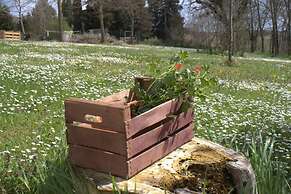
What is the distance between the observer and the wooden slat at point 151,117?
348cm

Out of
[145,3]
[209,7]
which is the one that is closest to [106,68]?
[209,7]

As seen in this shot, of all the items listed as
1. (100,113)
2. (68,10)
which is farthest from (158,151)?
(68,10)

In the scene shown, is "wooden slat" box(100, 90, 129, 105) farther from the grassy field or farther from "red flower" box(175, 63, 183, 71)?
"red flower" box(175, 63, 183, 71)

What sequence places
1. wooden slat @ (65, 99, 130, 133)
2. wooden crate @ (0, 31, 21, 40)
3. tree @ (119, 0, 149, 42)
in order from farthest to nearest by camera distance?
tree @ (119, 0, 149, 42) < wooden crate @ (0, 31, 21, 40) < wooden slat @ (65, 99, 130, 133)

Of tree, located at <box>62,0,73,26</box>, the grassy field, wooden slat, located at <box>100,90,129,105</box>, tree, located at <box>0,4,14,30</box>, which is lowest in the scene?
the grassy field

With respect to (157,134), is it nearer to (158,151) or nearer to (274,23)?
(158,151)

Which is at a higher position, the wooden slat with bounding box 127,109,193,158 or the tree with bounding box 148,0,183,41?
the tree with bounding box 148,0,183,41

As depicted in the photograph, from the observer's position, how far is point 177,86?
4148 millimetres

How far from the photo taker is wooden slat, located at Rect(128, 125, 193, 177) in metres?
3.58

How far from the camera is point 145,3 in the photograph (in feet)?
242

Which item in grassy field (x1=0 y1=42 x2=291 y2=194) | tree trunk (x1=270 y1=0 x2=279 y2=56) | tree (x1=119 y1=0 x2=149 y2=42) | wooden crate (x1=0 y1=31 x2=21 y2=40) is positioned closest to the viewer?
grassy field (x1=0 y1=42 x2=291 y2=194)

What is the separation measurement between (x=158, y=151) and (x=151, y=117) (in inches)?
12.7

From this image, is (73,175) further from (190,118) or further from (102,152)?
(190,118)

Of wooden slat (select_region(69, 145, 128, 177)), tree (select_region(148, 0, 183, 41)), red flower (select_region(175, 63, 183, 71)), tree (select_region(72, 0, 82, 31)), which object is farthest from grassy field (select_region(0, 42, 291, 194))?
tree (select_region(148, 0, 183, 41))
